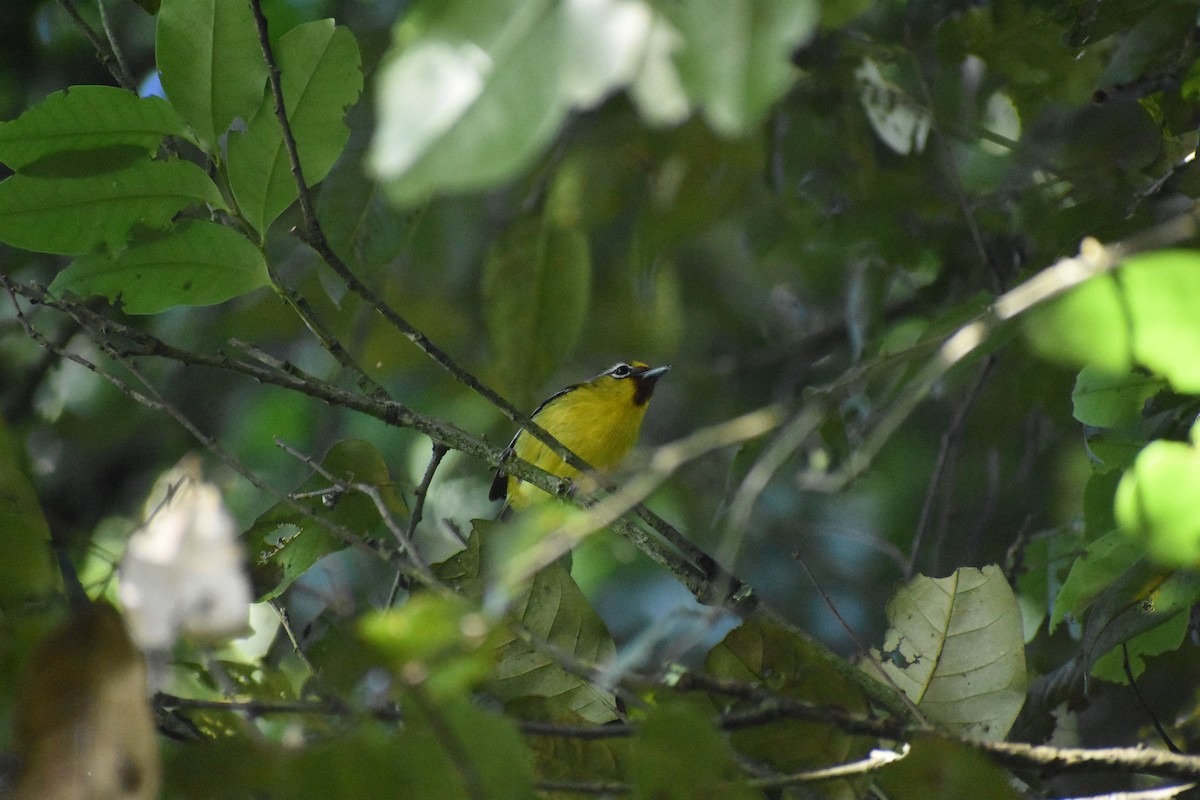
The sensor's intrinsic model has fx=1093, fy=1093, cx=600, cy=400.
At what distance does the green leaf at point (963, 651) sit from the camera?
5.40 ft

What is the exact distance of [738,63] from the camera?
0.92 metres

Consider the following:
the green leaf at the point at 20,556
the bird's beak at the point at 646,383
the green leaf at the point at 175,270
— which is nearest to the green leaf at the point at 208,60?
the green leaf at the point at 175,270

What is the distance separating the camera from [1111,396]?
176 cm

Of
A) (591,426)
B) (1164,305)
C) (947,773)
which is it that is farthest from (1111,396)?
(591,426)

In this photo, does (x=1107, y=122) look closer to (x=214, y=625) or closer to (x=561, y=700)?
(x=561, y=700)

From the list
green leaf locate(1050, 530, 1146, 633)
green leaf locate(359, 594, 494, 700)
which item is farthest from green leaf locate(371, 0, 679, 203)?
green leaf locate(1050, 530, 1146, 633)

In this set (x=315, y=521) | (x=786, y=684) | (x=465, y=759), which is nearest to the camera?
(x=465, y=759)

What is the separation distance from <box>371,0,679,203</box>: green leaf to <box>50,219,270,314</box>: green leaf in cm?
98

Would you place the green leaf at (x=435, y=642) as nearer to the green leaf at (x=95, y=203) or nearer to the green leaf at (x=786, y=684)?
the green leaf at (x=786, y=684)

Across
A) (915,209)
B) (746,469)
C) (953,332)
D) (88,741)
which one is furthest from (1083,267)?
(915,209)

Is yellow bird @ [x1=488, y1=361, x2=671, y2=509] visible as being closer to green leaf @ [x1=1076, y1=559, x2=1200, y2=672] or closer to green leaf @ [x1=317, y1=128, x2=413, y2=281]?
green leaf @ [x1=317, y1=128, x2=413, y2=281]

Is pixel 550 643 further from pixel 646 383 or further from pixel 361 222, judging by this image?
pixel 646 383

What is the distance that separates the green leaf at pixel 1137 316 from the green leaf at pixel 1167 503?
0.44 feet

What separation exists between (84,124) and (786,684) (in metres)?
1.39
